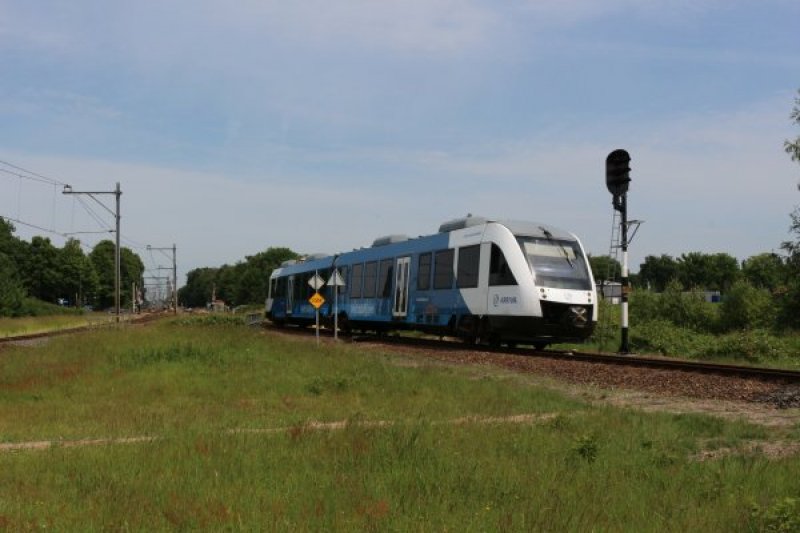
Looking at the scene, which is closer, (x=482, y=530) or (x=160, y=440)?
(x=482, y=530)

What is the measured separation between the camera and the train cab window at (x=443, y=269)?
24.5m

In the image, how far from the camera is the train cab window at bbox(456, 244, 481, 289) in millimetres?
22828

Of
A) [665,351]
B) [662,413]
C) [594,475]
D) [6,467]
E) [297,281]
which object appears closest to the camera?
[594,475]

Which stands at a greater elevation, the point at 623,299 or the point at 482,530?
the point at 623,299

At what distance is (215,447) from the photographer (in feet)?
26.9

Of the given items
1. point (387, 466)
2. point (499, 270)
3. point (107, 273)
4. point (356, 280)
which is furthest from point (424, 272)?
point (107, 273)

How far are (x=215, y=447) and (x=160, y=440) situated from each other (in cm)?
91

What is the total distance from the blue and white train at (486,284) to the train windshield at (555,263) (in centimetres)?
3

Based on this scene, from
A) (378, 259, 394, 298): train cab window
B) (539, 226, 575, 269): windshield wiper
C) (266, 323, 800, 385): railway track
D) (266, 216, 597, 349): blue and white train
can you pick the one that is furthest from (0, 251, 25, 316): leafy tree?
(539, 226, 575, 269): windshield wiper

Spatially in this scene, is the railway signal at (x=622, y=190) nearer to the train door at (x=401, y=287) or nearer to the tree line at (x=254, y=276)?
the train door at (x=401, y=287)

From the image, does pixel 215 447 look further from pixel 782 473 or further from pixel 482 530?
pixel 782 473

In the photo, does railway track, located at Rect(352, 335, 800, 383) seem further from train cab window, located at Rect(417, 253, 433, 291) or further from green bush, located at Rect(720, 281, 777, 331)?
green bush, located at Rect(720, 281, 777, 331)

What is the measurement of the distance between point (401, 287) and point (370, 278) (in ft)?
11.8

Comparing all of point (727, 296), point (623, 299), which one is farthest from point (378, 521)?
point (727, 296)
